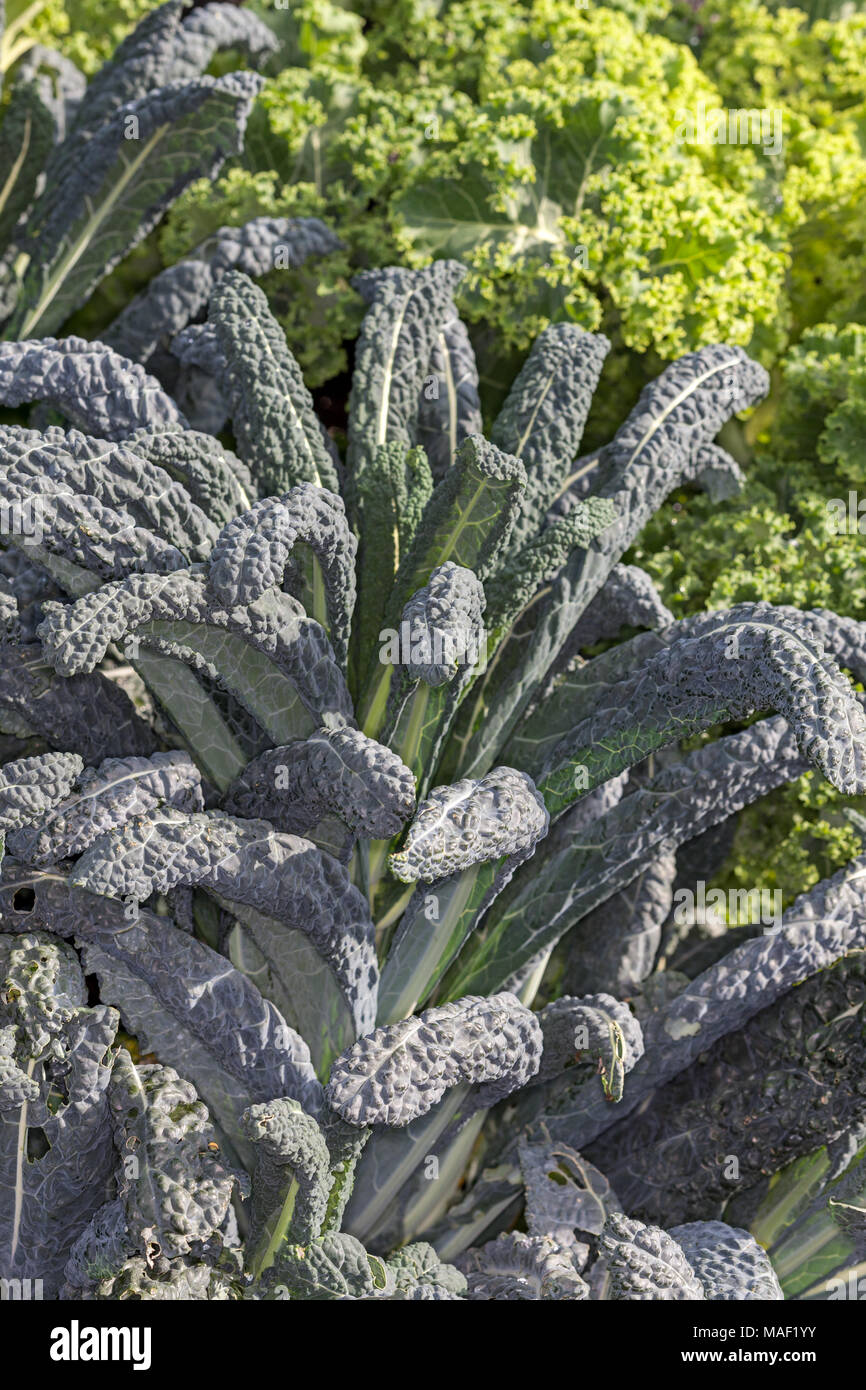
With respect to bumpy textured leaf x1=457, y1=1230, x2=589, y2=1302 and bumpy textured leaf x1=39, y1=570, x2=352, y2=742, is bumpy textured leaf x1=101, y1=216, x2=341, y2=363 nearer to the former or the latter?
bumpy textured leaf x1=39, y1=570, x2=352, y2=742

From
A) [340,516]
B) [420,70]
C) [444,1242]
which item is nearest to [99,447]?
[340,516]

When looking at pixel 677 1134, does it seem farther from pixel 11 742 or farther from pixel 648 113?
pixel 648 113

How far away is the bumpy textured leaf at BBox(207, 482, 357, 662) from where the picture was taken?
1761 mm

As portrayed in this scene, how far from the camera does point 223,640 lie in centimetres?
192

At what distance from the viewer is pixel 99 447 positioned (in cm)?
196

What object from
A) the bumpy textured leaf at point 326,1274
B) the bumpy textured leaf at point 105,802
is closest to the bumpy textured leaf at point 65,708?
the bumpy textured leaf at point 105,802

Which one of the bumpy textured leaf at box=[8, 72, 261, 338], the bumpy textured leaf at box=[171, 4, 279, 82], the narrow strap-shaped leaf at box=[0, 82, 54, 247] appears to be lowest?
the bumpy textured leaf at box=[8, 72, 261, 338]

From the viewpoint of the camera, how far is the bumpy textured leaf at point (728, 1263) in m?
1.91

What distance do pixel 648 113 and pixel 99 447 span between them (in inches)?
63.5

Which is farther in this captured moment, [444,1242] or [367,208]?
[367,208]

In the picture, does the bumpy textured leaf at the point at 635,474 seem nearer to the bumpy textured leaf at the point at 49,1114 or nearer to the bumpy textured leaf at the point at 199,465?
the bumpy textured leaf at the point at 199,465

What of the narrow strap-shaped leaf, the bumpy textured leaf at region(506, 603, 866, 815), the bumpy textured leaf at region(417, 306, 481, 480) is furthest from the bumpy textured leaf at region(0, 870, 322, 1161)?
the narrow strap-shaped leaf

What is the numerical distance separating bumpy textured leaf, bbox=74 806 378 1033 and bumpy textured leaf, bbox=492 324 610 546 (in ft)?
2.41

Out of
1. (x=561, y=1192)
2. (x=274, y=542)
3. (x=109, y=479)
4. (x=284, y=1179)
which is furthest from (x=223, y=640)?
(x=561, y=1192)
